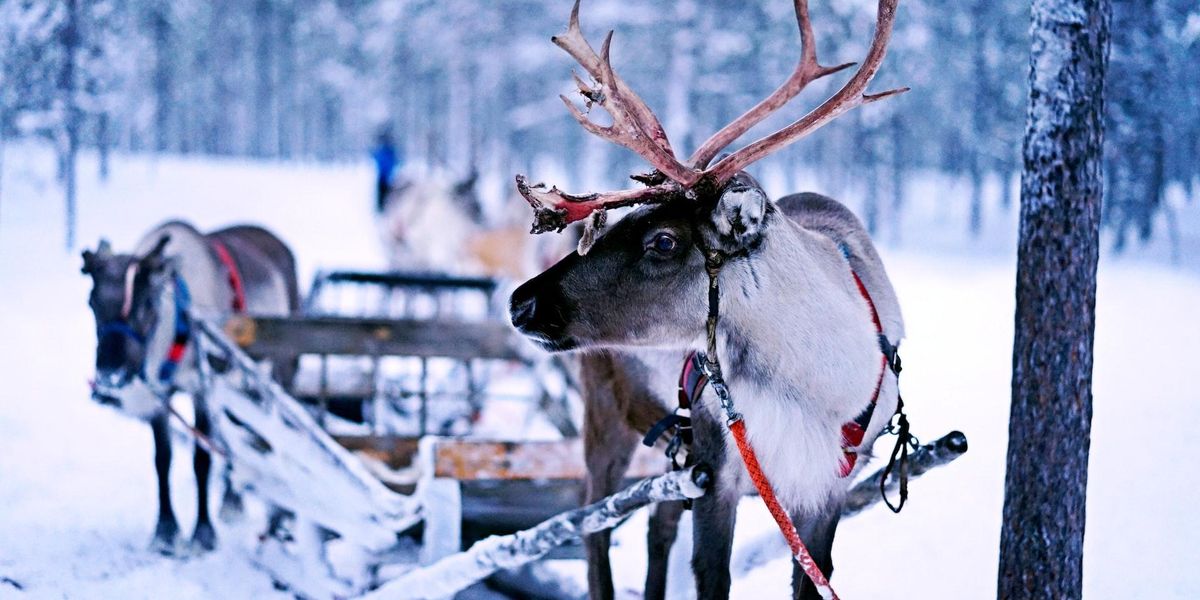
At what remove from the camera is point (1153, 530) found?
3.66 meters

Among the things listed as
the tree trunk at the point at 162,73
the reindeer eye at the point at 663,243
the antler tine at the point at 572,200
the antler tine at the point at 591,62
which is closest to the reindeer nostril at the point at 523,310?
the antler tine at the point at 572,200

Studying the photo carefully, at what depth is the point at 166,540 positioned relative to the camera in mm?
5176

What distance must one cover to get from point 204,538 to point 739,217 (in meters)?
4.18

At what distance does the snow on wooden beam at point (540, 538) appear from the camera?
9.08 ft

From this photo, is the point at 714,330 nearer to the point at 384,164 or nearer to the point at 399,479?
→ the point at 399,479

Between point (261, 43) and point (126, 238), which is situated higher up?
point (261, 43)

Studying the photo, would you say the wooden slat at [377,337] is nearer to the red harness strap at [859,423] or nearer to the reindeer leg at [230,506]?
the reindeer leg at [230,506]

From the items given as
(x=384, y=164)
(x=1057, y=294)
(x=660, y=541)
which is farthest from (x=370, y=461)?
(x=384, y=164)

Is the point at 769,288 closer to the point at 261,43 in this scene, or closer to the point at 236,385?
the point at 236,385

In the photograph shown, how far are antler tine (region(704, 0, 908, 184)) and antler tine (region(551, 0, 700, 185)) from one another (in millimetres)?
102

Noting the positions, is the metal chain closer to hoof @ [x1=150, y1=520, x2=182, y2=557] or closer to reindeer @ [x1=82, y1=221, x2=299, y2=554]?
reindeer @ [x1=82, y1=221, x2=299, y2=554]

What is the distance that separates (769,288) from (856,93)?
61cm

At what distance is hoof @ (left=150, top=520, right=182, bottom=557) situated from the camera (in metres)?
5.09

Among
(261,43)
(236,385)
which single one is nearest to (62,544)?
(236,385)
